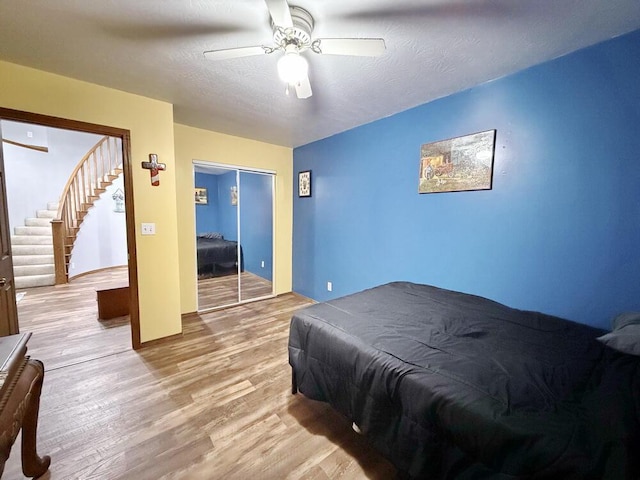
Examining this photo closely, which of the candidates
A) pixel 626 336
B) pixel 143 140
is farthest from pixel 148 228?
pixel 626 336

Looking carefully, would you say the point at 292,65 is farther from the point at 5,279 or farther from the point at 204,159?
the point at 5,279

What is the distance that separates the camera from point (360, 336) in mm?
1456

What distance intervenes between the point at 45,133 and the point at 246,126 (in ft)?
18.3

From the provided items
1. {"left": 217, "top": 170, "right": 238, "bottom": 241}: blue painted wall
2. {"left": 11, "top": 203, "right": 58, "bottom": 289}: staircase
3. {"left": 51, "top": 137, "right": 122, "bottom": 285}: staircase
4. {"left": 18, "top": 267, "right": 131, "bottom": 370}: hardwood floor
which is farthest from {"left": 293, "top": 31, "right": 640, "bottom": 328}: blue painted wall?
{"left": 11, "top": 203, "right": 58, "bottom": 289}: staircase

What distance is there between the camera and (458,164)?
2.23m

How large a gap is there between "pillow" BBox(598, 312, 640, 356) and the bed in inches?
1.5

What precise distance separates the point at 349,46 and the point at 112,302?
3.75 m

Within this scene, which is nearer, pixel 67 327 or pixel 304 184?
pixel 67 327

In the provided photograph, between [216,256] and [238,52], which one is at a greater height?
[238,52]

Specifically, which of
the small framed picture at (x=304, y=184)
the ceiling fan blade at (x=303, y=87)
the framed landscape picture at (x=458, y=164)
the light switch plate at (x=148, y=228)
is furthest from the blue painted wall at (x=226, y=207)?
the framed landscape picture at (x=458, y=164)

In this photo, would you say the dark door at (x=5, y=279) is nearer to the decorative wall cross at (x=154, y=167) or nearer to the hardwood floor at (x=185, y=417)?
the hardwood floor at (x=185, y=417)

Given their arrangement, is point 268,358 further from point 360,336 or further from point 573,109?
point 573,109

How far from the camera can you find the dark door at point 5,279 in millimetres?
1696

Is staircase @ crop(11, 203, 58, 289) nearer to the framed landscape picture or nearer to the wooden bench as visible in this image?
the wooden bench
